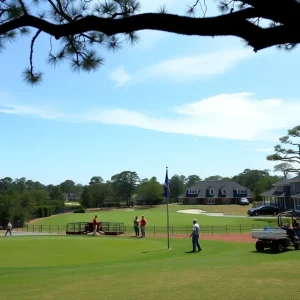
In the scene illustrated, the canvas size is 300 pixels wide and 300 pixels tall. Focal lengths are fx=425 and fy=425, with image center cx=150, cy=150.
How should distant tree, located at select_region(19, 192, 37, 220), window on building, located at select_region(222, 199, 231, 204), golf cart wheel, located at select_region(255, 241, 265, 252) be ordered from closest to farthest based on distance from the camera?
golf cart wheel, located at select_region(255, 241, 265, 252) < distant tree, located at select_region(19, 192, 37, 220) < window on building, located at select_region(222, 199, 231, 204)

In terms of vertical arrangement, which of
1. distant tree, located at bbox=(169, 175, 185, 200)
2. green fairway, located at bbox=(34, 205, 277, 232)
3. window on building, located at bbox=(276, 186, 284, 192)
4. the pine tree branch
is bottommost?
green fairway, located at bbox=(34, 205, 277, 232)

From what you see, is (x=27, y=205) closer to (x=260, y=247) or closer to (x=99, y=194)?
(x=99, y=194)

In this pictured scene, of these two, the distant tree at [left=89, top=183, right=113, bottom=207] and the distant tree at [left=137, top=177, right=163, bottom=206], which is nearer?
the distant tree at [left=137, top=177, right=163, bottom=206]

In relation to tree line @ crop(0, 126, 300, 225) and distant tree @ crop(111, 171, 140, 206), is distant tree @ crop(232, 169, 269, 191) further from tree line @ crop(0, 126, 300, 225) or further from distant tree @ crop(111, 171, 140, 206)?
distant tree @ crop(111, 171, 140, 206)

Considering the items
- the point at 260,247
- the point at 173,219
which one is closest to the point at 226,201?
the point at 173,219

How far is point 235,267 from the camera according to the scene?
41.1 feet

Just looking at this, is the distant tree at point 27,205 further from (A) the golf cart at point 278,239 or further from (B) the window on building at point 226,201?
(A) the golf cart at point 278,239

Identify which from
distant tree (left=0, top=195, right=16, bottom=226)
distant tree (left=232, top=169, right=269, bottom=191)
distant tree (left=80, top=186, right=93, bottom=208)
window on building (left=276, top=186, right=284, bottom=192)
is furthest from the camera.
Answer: distant tree (left=232, top=169, right=269, bottom=191)

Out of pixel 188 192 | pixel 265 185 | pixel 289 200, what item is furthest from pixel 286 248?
pixel 265 185

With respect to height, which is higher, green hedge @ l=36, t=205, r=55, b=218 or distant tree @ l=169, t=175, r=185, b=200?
distant tree @ l=169, t=175, r=185, b=200

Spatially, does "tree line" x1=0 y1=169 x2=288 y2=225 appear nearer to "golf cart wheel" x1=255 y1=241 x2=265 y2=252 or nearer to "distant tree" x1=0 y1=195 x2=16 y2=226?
"distant tree" x1=0 y1=195 x2=16 y2=226

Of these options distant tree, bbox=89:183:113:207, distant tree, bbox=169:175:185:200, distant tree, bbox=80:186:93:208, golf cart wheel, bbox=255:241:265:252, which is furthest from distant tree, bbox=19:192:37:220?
distant tree, bbox=169:175:185:200

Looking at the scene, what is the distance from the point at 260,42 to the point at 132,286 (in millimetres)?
7077

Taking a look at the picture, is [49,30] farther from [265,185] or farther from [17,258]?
[265,185]
